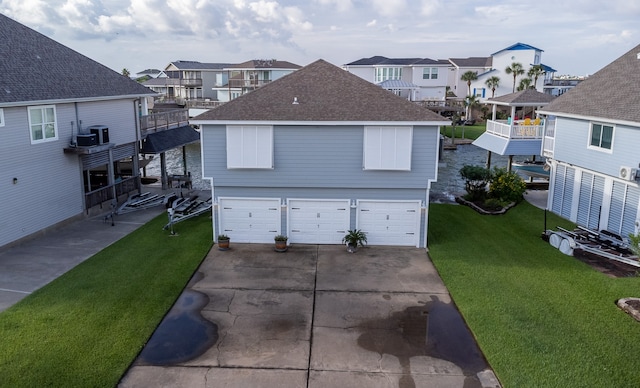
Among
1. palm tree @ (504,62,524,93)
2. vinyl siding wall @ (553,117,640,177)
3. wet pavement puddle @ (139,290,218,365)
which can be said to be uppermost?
palm tree @ (504,62,524,93)

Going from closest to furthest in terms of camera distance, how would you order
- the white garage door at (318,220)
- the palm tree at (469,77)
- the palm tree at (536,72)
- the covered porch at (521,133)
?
the white garage door at (318,220)
the covered porch at (521,133)
the palm tree at (536,72)
the palm tree at (469,77)

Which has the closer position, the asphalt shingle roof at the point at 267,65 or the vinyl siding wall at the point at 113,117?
the vinyl siding wall at the point at 113,117

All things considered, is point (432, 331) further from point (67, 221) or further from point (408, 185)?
point (67, 221)

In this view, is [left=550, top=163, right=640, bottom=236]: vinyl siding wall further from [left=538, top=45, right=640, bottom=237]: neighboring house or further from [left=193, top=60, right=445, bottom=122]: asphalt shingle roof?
[left=193, top=60, right=445, bottom=122]: asphalt shingle roof

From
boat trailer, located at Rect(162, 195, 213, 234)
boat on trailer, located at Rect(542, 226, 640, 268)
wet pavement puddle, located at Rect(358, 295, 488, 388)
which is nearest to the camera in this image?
wet pavement puddle, located at Rect(358, 295, 488, 388)

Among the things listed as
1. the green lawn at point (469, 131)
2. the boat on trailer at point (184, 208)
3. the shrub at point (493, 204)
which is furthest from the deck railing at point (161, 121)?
the green lawn at point (469, 131)

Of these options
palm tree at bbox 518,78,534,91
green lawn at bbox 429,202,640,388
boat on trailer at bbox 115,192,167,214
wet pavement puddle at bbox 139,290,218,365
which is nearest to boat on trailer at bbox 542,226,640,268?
green lawn at bbox 429,202,640,388

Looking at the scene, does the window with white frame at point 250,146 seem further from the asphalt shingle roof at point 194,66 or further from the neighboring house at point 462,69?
the neighboring house at point 462,69
